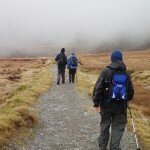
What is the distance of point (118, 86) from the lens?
13.5m

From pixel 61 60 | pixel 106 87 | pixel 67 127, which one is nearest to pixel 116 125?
pixel 106 87

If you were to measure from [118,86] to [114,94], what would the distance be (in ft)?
0.93

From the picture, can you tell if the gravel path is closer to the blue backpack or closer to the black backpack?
the blue backpack

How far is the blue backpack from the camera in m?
13.5

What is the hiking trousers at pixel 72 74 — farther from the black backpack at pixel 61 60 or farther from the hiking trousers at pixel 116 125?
the hiking trousers at pixel 116 125

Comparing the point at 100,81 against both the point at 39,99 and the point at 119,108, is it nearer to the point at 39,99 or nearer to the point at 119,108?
the point at 119,108

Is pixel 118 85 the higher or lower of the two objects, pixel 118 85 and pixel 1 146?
the higher

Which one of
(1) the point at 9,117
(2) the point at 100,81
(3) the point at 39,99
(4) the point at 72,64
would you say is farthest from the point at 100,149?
(4) the point at 72,64


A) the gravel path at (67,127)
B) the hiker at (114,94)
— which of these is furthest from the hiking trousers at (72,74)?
the hiker at (114,94)

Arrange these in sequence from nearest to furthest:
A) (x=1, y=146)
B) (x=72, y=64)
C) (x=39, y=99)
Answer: (x=1, y=146) → (x=39, y=99) → (x=72, y=64)

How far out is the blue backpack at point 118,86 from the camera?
13477mm

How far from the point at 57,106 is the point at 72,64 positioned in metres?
13.2

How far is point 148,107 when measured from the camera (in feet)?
86.4

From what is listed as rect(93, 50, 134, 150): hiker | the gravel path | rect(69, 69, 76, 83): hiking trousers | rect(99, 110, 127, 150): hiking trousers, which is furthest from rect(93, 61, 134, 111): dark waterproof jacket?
rect(69, 69, 76, 83): hiking trousers
